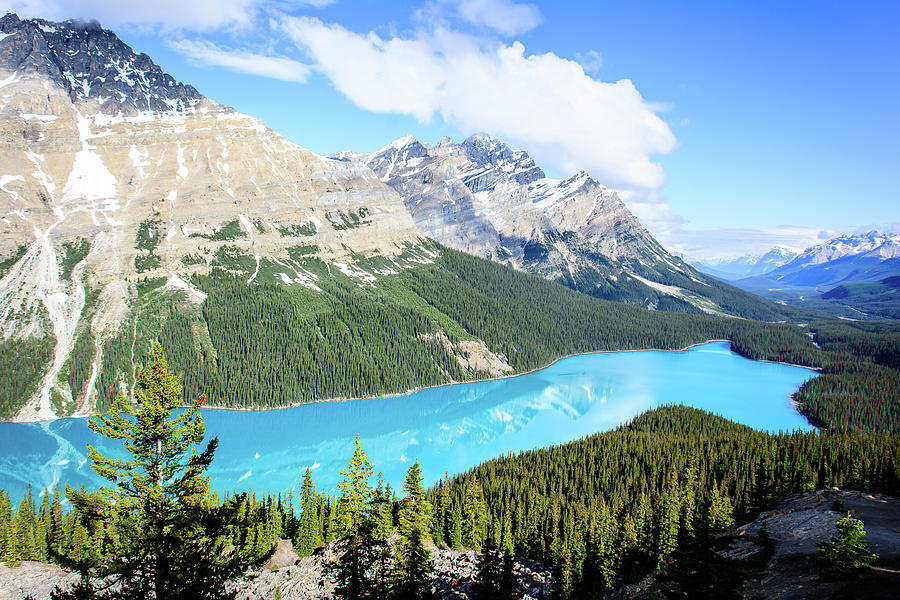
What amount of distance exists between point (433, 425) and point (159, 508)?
93902 mm

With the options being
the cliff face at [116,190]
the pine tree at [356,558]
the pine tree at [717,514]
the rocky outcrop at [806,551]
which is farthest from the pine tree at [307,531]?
the cliff face at [116,190]

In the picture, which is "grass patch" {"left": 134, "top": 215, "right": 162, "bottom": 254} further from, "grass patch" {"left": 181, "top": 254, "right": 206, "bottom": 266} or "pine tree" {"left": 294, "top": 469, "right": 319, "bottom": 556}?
"pine tree" {"left": 294, "top": 469, "right": 319, "bottom": 556}

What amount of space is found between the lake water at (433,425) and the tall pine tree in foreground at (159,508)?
61.1 meters

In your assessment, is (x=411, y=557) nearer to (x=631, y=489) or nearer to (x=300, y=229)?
(x=631, y=489)

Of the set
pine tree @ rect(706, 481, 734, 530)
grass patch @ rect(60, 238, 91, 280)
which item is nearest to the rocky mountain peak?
grass patch @ rect(60, 238, 91, 280)

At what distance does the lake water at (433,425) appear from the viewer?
79.8m

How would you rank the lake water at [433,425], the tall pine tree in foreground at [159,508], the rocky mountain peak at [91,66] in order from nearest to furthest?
the tall pine tree in foreground at [159,508] → the lake water at [433,425] → the rocky mountain peak at [91,66]

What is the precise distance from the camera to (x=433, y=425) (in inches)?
4245

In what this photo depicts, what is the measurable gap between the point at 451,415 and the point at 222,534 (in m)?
100

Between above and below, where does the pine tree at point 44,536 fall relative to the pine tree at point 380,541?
below

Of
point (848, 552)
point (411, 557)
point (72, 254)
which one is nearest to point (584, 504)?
point (848, 552)

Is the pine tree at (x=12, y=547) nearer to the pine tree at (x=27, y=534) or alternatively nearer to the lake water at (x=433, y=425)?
the pine tree at (x=27, y=534)

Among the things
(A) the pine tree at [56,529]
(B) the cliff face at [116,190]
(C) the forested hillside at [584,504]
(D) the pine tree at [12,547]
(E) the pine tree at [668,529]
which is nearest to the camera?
(D) the pine tree at [12,547]

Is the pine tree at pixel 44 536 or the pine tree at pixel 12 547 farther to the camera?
the pine tree at pixel 44 536
